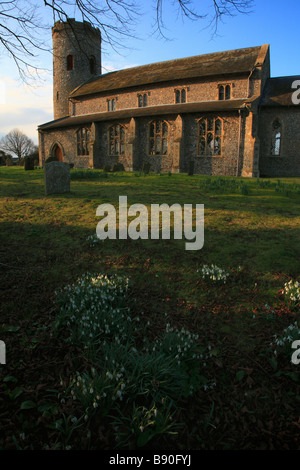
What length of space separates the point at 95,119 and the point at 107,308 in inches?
1058

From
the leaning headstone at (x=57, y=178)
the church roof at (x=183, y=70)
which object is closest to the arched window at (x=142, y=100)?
the church roof at (x=183, y=70)

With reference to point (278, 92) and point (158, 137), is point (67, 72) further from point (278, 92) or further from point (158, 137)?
point (278, 92)

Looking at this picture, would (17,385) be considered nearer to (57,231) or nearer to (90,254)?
(90,254)

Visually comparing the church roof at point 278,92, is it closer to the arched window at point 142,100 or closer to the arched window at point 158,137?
the arched window at point 158,137

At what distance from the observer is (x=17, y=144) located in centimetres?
6888

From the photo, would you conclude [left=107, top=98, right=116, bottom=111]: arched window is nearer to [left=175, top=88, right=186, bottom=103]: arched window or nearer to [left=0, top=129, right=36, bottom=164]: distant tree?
[left=175, top=88, right=186, bottom=103]: arched window

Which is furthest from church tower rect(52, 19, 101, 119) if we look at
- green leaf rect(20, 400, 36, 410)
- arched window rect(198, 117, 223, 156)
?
green leaf rect(20, 400, 36, 410)

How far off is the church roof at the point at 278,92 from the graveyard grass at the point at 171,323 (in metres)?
18.1

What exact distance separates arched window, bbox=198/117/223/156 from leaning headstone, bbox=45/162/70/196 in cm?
1523

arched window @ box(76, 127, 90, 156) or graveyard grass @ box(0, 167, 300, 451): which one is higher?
arched window @ box(76, 127, 90, 156)

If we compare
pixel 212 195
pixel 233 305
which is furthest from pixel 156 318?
pixel 212 195

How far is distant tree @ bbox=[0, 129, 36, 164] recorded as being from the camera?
6775 centimetres

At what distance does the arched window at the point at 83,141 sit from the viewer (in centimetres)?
2926
